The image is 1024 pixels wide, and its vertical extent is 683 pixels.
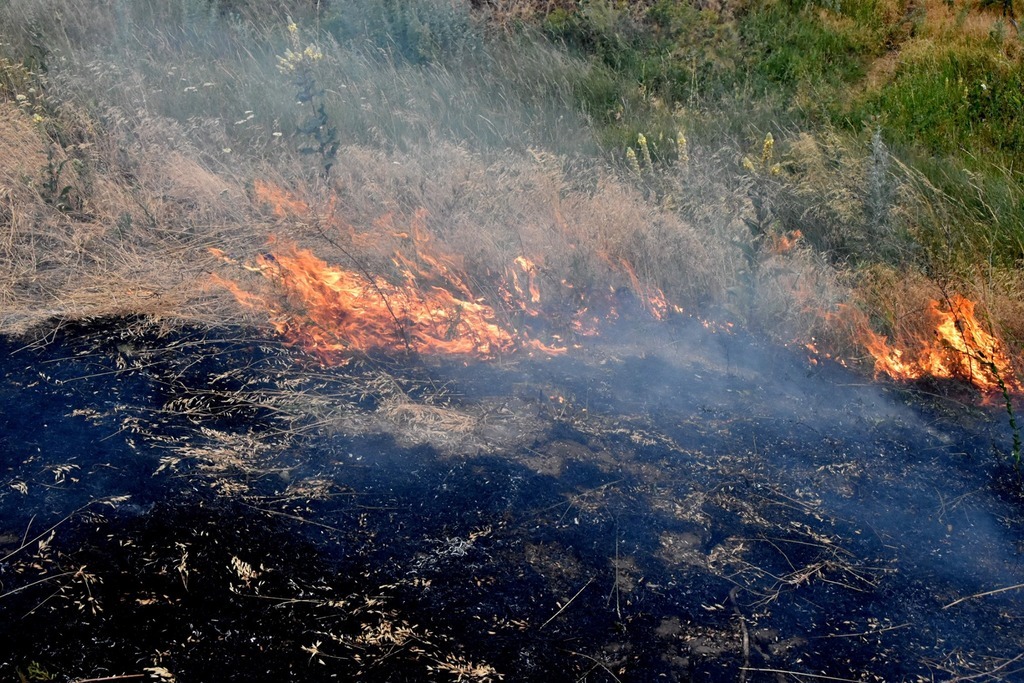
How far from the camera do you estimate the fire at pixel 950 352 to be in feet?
14.5

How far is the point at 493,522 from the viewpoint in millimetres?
3426

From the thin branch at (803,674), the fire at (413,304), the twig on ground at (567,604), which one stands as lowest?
the thin branch at (803,674)

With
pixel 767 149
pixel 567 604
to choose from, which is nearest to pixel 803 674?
pixel 567 604

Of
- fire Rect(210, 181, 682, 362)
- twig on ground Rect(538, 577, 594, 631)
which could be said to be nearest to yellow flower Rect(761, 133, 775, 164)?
fire Rect(210, 181, 682, 362)

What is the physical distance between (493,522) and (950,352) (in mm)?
2701

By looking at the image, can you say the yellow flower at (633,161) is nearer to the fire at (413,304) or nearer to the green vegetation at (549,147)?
the green vegetation at (549,147)

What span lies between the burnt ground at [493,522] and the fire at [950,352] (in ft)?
0.45

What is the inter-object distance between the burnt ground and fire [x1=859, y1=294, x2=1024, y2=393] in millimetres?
138

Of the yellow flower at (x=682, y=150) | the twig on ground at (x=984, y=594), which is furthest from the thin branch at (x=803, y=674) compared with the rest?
the yellow flower at (x=682, y=150)

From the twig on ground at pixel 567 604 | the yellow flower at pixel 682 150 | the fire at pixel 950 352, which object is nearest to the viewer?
the twig on ground at pixel 567 604

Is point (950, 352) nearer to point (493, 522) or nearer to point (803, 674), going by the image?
point (803, 674)

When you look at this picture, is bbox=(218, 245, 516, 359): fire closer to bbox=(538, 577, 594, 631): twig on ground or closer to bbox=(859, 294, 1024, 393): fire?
bbox=(538, 577, 594, 631): twig on ground

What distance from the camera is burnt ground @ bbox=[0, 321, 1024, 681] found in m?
2.88

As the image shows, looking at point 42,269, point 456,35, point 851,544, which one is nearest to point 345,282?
point 42,269
